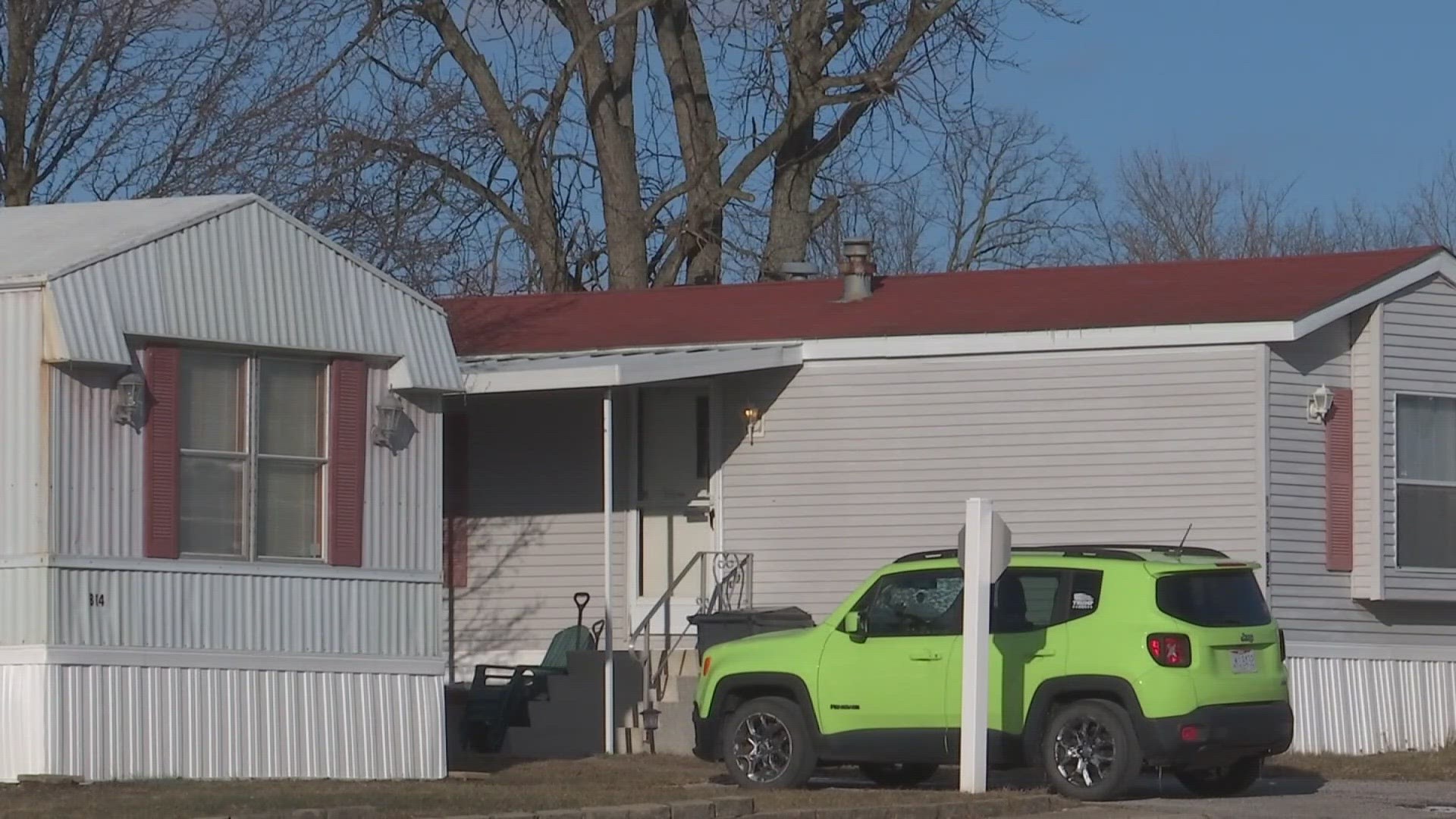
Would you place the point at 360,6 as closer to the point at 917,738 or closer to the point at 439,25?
the point at 439,25

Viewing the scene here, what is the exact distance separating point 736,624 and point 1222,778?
17.2 ft

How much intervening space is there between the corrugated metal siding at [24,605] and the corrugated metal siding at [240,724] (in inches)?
10.8

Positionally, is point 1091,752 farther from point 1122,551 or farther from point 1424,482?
point 1424,482

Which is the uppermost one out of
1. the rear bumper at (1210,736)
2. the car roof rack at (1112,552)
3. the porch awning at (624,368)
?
the porch awning at (624,368)

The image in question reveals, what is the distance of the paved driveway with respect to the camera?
14.3 m

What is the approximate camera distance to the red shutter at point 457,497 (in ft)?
76.3

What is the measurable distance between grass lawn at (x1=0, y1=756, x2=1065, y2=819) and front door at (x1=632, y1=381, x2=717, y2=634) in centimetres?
517

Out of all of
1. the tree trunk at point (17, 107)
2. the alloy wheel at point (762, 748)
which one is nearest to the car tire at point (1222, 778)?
the alloy wheel at point (762, 748)

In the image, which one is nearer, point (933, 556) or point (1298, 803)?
point (1298, 803)

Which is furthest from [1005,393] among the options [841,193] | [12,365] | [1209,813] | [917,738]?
[841,193]

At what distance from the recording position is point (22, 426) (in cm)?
1527

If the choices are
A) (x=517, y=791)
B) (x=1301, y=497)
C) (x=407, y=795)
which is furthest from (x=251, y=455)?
(x=1301, y=497)

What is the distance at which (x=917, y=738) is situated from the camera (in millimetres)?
15672

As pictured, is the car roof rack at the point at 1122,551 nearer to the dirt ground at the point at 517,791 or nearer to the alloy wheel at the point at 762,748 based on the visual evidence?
the dirt ground at the point at 517,791
